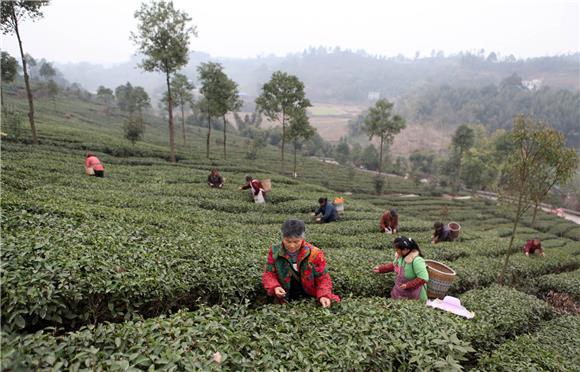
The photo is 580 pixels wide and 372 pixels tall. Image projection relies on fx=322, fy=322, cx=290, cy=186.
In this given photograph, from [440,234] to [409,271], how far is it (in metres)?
→ 8.84

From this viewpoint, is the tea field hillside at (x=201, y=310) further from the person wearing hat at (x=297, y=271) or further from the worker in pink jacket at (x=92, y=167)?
the worker in pink jacket at (x=92, y=167)

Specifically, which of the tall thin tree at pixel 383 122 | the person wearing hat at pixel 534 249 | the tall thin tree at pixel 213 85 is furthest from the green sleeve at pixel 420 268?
the tall thin tree at pixel 383 122

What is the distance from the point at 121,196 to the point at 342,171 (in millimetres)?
49531

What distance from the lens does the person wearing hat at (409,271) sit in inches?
249

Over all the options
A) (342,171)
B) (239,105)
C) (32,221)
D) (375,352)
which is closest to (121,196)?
(32,221)

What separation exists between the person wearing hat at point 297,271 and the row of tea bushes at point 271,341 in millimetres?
251

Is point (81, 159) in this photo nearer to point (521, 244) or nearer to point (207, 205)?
point (207, 205)

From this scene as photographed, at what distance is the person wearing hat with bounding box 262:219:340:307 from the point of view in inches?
199

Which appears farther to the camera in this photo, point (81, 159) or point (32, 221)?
point (81, 159)

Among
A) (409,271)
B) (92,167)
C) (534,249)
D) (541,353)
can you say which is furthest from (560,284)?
(92,167)

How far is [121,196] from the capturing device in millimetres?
12039

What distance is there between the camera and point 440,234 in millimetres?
14273

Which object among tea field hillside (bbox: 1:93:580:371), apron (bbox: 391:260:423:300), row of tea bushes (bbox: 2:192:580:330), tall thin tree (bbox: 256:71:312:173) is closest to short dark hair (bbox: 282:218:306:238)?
tea field hillside (bbox: 1:93:580:371)

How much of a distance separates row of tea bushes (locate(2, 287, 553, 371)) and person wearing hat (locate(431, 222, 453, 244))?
8.53m
